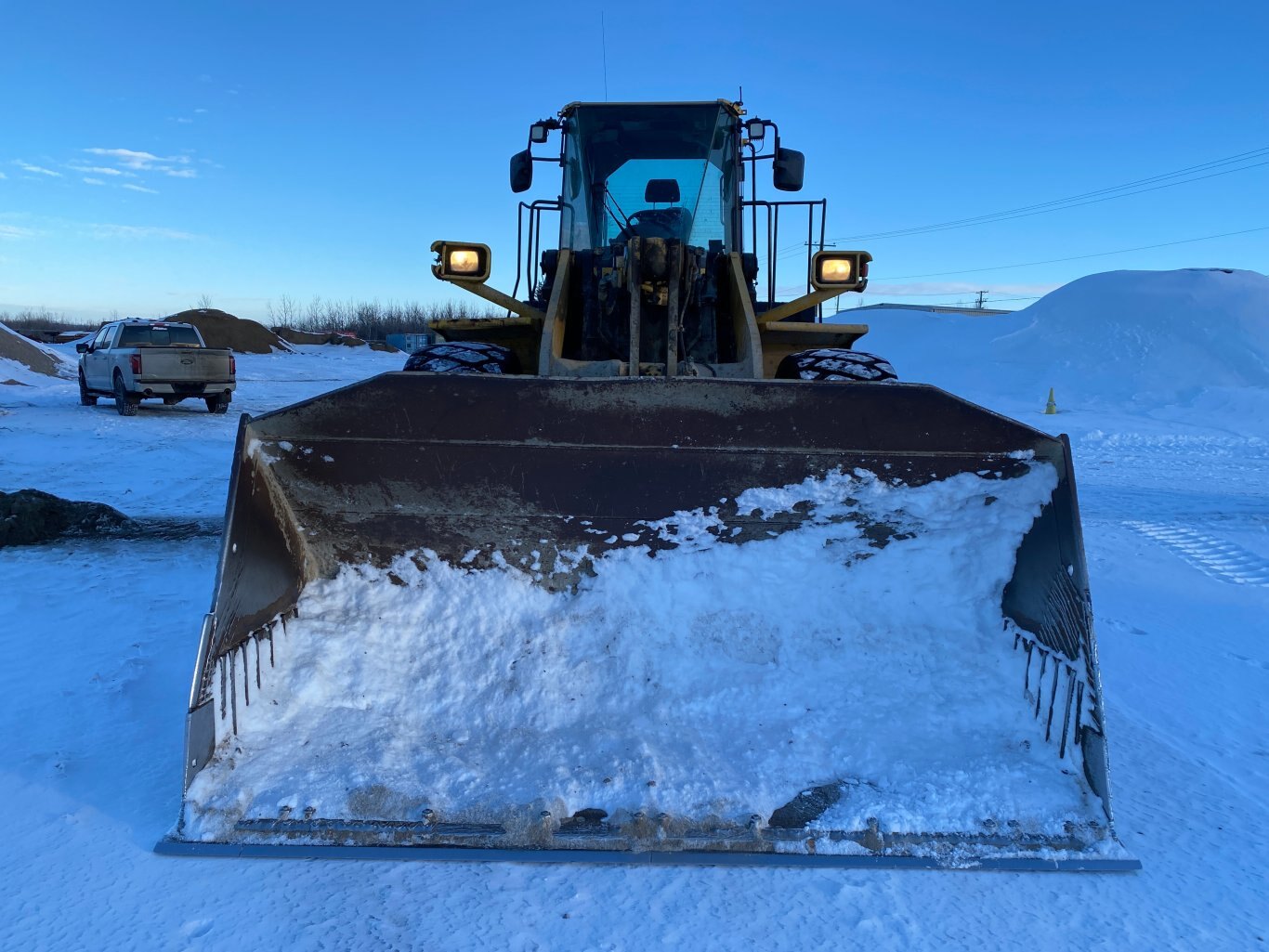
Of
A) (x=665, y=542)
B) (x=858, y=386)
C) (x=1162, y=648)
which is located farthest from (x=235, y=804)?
(x=1162, y=648)

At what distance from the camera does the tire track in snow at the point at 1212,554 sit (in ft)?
17.3

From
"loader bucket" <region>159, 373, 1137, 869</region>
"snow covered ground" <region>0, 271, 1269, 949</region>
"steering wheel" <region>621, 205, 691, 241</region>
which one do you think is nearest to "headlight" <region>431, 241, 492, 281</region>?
"steering wheel" <region>621, 205, 691, 241</region>

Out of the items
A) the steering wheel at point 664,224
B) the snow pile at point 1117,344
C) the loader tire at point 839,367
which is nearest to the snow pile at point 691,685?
the loader tire at point 839,367

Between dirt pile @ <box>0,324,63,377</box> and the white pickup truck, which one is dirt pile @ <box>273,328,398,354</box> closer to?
dirt pile @ <box>0,324,63,377</box>

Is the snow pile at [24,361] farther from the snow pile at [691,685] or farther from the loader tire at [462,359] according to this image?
the snow pile at [691,685]

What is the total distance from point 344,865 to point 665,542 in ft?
4.83

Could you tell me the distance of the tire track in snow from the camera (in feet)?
17.3

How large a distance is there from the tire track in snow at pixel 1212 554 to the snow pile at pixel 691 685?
3.38 metres

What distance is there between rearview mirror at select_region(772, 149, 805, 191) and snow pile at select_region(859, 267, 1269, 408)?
15164 millimetres

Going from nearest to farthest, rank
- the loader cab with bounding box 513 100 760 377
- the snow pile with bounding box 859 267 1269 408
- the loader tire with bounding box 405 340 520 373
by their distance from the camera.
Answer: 1. the loader tire with bounding box 405 340 520 373
2. the loader cab with bounding box 513 100 760 377
3. the snow pile with bounding box 859 267 1269 408

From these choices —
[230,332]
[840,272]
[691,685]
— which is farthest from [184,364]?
[230,332]

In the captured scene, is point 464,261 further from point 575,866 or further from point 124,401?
point 124,401

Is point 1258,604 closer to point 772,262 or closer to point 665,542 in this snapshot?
point 772,262

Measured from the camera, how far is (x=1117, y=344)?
69.8 ft
